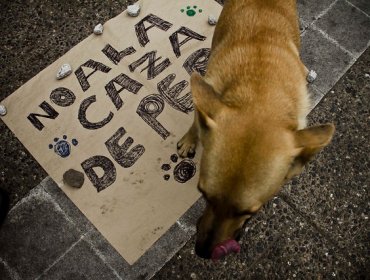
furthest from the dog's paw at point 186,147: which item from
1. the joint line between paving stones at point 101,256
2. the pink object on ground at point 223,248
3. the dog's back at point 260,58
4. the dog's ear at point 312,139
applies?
the dog's ear at point 312,139

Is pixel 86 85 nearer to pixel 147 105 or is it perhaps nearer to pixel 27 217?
pixel 147 105

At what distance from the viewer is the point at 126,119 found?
3.98m

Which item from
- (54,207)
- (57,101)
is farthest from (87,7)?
(54,207)

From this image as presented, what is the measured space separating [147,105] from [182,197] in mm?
983

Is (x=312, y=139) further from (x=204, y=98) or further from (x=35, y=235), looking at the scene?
(x=35, y=235)

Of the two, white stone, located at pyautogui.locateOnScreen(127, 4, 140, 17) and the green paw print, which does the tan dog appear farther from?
white stone, located at pyautogui.locateOnScreen(127, 4, 140, 17)

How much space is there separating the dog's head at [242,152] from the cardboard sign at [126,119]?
1.29 meters

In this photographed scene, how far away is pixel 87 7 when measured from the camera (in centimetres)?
454

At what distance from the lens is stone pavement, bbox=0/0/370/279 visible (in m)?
3.46

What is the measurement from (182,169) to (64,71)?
1.54 meters

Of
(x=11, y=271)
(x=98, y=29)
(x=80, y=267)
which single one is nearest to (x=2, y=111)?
(x=98, y=29)

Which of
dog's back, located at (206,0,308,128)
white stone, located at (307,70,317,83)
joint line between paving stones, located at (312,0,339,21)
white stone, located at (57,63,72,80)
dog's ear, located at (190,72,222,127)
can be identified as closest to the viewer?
dog's ear, located at (190,72,222,127)

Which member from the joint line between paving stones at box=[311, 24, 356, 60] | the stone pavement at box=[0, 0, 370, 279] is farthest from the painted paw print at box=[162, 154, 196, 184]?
the joint line between paving stones at box=[311, 24, 356, 60]

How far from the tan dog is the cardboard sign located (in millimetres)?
1010
